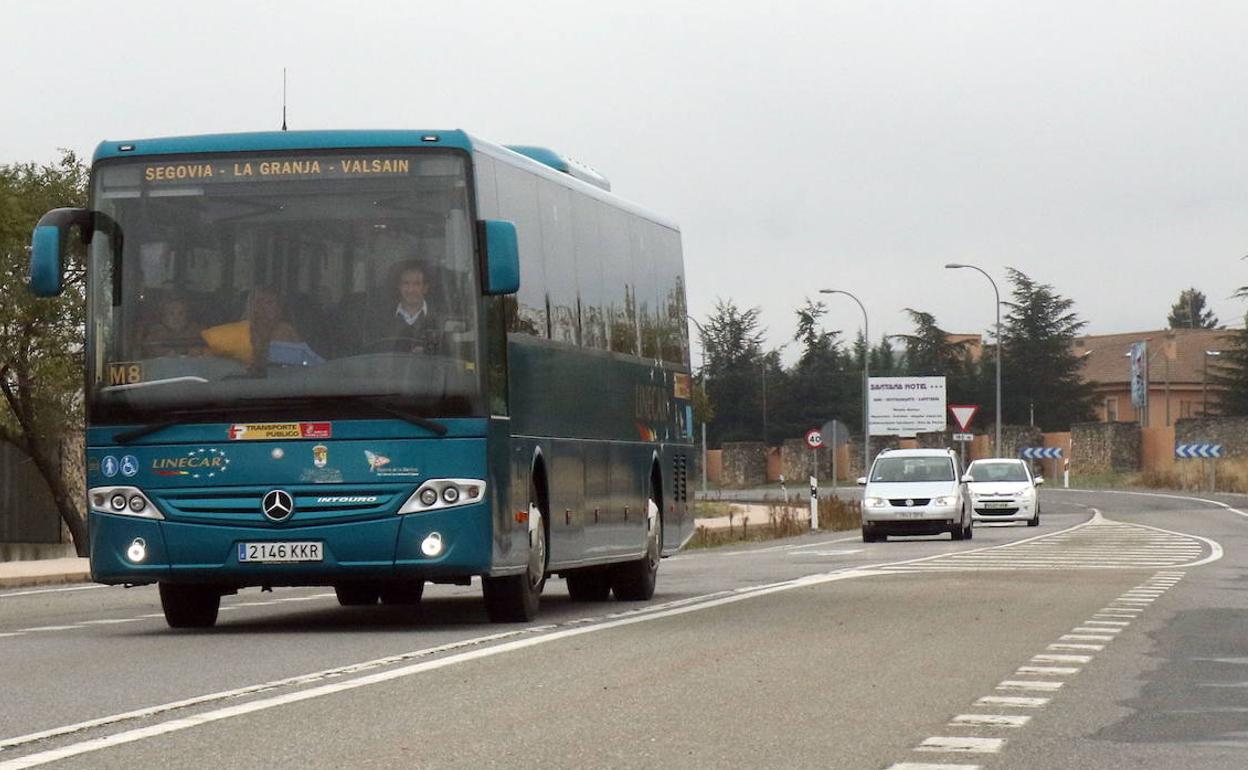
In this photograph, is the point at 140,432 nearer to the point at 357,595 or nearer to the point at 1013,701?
the point at 357,595

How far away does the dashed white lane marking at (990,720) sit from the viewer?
9.85m

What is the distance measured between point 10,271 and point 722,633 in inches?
1203

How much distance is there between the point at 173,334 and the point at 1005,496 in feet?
120

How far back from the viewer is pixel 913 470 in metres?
42.6

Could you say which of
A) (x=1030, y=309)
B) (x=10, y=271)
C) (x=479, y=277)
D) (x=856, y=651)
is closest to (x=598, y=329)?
(x=479, y=277)

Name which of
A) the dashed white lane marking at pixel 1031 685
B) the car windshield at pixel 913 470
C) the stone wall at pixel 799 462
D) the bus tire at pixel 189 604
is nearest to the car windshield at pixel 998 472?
the car windshield at pixel 913 470

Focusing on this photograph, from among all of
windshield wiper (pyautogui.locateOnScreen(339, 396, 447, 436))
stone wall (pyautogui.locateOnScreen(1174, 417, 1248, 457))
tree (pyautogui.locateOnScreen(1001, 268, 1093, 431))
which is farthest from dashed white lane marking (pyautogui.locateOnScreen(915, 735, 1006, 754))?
tree (pyautogui.locateOnScreen(1001, 268, 1093, 431))

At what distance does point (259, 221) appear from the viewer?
15898mm

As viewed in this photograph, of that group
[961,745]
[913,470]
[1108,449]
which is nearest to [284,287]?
[961,745]

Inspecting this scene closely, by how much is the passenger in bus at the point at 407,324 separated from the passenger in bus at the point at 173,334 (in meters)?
1.12

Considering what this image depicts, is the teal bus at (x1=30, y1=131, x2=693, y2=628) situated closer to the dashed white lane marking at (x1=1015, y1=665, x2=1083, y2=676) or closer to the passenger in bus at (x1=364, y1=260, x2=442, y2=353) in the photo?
the passenger in bus at (x1=364, y1=260, x2=442, y2=353)

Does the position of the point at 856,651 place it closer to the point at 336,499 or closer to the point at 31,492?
the point at 336,499

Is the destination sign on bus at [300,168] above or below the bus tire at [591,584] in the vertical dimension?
above

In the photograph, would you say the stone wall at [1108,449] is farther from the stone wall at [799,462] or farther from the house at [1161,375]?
the house at [1161,375]
